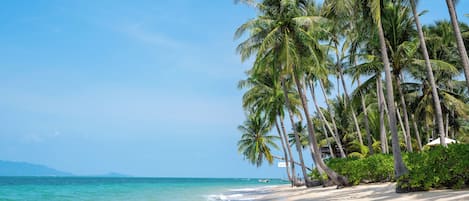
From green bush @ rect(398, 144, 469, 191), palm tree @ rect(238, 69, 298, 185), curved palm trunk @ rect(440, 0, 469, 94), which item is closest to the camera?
green bush @ rect(398, 144, 469, 191)

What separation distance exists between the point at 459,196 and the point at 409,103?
15.9m

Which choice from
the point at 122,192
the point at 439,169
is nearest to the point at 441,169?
the point at 439,169

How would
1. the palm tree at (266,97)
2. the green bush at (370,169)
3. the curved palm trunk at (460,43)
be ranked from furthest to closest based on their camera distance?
1. the palm tree at (266,97)
2. the green bush at (370,169)
3. the curved palm trunk at (460,43)

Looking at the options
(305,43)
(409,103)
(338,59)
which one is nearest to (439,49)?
(409,103)

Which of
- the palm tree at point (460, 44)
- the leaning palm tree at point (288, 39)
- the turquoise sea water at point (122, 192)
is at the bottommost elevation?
the turquoise sea water at point (122, 192)

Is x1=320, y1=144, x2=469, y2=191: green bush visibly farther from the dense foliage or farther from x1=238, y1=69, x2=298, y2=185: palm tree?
x1=238, y1=69, x2=298, y2=185: palm tree

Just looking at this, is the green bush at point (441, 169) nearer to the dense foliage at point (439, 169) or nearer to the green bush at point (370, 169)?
the dense foliage at point (439, 169)

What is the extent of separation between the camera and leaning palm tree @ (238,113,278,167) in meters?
38.0

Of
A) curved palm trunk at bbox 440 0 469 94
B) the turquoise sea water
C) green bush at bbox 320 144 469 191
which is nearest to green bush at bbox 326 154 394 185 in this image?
green bush at bbox 320 144 469 191

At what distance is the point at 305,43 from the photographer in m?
17.9

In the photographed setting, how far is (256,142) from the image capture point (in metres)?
37.8

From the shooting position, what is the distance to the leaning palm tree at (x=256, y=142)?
1495 inches

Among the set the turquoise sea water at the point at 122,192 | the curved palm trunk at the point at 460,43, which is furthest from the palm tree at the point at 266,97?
the curved palm trunk at the point at 460,43

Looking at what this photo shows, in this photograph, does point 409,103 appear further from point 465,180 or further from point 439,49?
point 465,180
